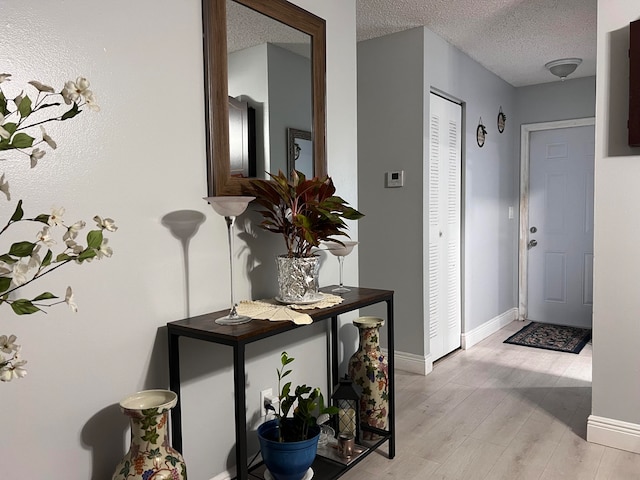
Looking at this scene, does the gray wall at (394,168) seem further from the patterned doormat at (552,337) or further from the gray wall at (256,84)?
the gray wall at (256,84)

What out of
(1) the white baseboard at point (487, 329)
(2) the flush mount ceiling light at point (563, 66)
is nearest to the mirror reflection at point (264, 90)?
(1) the white baseboard at point (487, 329)

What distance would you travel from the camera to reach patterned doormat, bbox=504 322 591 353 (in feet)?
14.1

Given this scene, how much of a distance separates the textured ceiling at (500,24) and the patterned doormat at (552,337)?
243cm

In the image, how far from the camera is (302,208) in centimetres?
201

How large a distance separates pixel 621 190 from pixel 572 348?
7.30 feet

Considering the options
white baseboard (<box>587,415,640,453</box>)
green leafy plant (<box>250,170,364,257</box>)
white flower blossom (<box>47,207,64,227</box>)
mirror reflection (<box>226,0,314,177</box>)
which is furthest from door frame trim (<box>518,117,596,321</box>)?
white flower blossom (<box>47,207,64,227</box>)

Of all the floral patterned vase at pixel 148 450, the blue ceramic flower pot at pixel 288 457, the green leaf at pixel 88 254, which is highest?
the green leaf at pixel 88 254

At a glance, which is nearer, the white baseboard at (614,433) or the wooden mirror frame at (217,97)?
the wooden mirror frame at (217,97)

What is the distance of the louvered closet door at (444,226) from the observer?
3748 mm

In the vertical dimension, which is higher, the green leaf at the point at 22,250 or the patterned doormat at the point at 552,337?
the green leaf at the point at 22,250

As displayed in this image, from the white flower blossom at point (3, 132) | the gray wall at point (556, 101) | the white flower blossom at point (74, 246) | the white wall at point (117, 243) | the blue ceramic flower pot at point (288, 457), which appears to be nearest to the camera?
the white flower blossom at point (3, 132)

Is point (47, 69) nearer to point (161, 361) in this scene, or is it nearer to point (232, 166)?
point (232, 166)

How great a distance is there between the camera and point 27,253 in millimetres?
770

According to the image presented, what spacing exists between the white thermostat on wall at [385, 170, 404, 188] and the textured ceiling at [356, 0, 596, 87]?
3.29 feet
